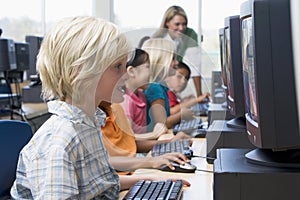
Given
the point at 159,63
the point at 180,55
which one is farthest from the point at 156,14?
the point at 159,63

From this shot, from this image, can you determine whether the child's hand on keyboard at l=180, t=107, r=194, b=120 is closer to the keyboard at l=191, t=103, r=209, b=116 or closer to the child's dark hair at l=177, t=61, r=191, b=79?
the keyboard at l=191, t=103, r=209, b=116

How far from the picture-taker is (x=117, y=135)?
6.25ft

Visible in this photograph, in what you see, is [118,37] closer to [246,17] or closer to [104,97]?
[104,97]

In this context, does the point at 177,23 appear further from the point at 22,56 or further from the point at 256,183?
the point at 256,183

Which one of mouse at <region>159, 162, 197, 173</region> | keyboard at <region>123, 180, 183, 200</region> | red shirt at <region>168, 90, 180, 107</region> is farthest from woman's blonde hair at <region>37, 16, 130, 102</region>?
red shirt at <region>168, 90, 180, 107</region>

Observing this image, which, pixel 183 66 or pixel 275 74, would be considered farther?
pixel 183 66

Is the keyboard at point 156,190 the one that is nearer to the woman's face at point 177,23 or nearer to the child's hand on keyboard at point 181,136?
the child's hand on keyboard at point 181,136

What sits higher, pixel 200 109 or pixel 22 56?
pixel 22 56

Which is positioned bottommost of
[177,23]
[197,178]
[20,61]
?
[197,178]

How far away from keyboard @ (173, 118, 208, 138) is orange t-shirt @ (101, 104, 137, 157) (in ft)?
1.28

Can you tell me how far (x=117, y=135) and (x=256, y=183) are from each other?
1.04 meters

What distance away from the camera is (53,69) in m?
1.20

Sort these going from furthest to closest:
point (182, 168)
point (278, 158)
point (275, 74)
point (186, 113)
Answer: point (186, 113)
point (182, 168)
point (278, 158)
point (275, 74)

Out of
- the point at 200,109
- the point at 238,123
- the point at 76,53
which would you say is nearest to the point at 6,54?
the point at 200,109
